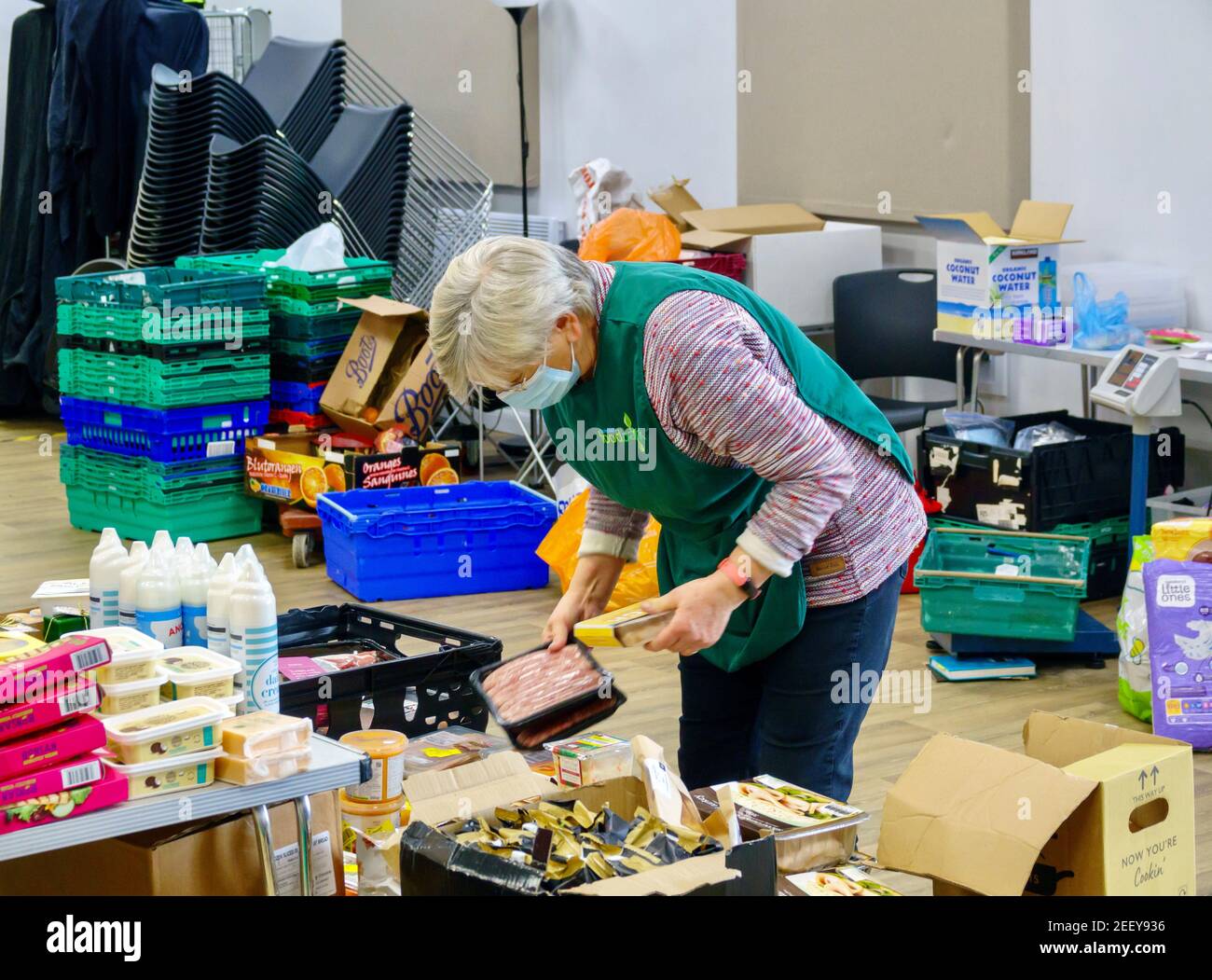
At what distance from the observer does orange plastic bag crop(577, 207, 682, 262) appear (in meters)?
5.78


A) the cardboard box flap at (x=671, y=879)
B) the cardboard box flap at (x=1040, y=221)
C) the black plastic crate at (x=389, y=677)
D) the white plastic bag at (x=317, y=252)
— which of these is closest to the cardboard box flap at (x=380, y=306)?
the white plastic bag at (x=317, y=252)

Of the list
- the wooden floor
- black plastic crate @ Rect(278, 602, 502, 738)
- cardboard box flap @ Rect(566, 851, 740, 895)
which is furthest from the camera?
the wooden floor

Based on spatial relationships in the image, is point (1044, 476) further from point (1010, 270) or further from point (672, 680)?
point (672, 680)

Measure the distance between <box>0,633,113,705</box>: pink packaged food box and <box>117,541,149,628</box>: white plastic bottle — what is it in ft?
1.10

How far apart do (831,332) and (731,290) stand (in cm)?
427

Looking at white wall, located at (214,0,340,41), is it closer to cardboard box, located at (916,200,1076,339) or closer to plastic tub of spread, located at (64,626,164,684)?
cardboard box, located at (916,200,1076,339)

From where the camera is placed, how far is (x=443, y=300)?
202cm

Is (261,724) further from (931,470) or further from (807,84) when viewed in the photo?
(807,84)

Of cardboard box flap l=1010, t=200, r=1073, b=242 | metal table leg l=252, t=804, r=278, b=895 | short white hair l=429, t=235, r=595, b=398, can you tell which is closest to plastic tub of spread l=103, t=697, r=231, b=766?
metal table leg l=252, t=804, r=278, b=895

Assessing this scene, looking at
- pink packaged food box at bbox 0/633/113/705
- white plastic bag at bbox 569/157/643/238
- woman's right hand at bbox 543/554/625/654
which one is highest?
white plastic bag at bbox 569/157/643/238

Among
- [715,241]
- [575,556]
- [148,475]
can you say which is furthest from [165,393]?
[715,241]

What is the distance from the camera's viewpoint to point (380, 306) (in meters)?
5.82

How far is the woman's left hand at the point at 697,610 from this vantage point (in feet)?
6.77

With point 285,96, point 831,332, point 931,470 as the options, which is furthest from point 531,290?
point 285,96
